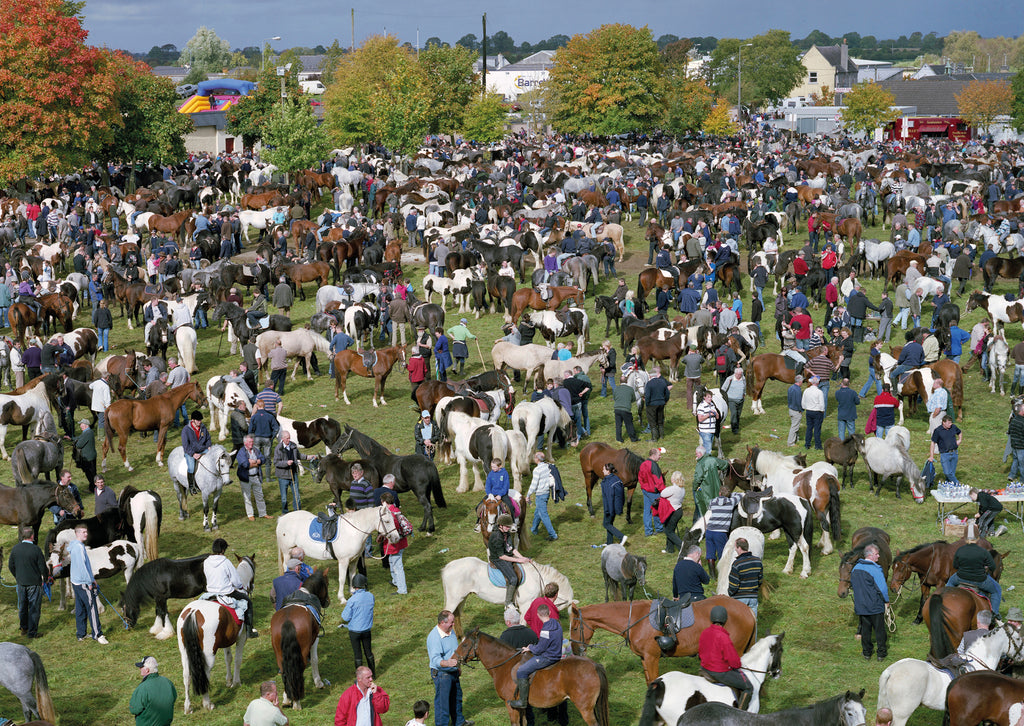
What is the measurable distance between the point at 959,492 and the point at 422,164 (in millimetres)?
42904

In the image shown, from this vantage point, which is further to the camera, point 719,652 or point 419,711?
point 719,652

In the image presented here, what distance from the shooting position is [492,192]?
4675cm

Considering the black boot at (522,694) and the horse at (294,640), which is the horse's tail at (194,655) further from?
the black boot at (522,694)

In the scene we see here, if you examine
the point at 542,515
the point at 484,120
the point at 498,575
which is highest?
the point at 484,120

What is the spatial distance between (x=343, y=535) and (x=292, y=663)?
125 inches

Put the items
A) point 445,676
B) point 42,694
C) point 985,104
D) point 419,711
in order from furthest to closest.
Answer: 1. point 985,104
2. point 42,694
3. point 445,676
4. point 419,711

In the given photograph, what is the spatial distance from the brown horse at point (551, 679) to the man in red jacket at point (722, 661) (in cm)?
116

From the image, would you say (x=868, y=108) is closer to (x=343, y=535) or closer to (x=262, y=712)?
(x=343, y=535)

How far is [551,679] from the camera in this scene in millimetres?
11812

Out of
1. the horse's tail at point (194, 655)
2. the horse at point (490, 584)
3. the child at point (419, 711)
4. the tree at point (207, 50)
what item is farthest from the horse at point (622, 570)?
the tree at point (207, 50)

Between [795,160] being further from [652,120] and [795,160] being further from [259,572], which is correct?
[259,572]

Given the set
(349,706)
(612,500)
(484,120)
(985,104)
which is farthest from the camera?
(985,104)

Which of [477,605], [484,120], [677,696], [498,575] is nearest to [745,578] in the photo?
[677,696]

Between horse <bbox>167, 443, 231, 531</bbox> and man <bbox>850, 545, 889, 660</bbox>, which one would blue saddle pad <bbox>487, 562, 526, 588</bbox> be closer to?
man <bbox>850, 545, 889, 660</bbox>
